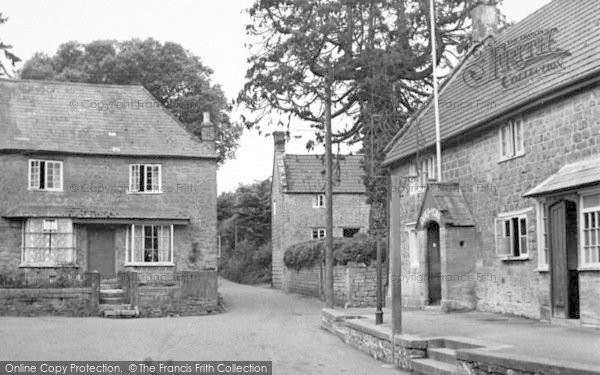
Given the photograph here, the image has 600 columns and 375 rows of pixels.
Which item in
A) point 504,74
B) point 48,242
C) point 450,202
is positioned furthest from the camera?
point 48,242

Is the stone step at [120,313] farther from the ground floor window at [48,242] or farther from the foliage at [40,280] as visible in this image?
the ground floor window at [48,242]

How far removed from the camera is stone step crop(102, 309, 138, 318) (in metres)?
27.5

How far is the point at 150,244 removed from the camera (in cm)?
3341

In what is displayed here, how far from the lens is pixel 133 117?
3541 cm

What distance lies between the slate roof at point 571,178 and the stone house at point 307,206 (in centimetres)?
3172

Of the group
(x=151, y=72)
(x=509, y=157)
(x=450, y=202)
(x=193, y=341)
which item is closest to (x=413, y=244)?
(x=450, y=202)

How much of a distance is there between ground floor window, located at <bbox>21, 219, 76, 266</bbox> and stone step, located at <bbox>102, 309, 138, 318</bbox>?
527 cm

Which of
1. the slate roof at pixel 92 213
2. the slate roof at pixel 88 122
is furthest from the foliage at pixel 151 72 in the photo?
the slate roof at pixel 92 213

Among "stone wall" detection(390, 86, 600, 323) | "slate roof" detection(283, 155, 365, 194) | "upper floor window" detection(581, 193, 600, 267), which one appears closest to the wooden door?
"stone wall" detection(390, 86, 600, 323)

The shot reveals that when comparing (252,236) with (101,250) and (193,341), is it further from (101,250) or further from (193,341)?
(193,341)

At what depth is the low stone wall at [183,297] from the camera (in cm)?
2953

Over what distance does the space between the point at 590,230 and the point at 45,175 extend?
23.0 metres

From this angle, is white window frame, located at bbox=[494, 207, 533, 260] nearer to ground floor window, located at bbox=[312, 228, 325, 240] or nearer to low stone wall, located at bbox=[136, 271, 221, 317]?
low stone wall, located at bbox=[136, 271, 221, 317]

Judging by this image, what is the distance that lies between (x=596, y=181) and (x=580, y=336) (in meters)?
3.07
